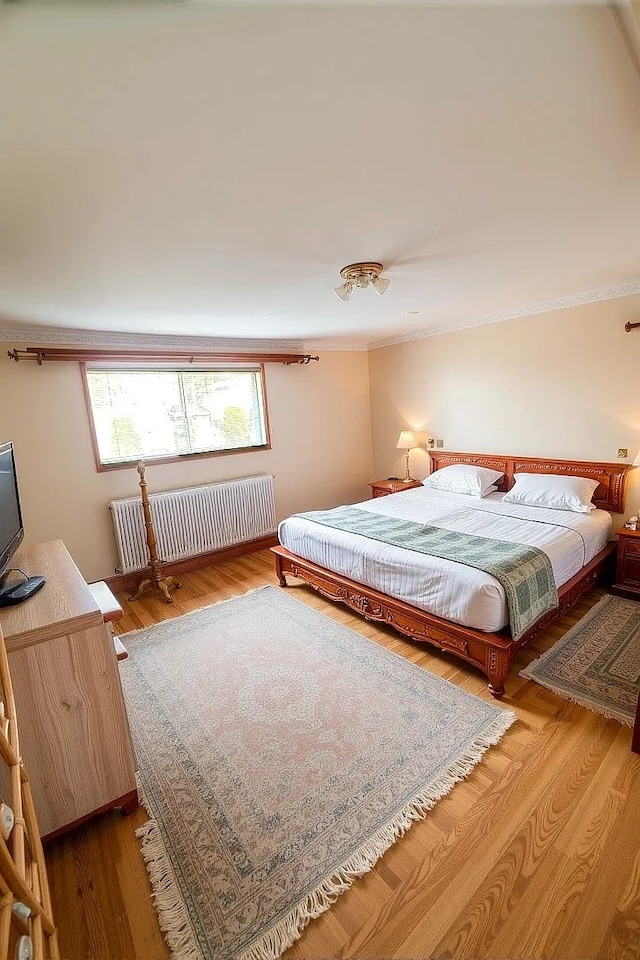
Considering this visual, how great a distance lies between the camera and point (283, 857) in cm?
143

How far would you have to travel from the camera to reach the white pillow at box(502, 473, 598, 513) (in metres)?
3.30

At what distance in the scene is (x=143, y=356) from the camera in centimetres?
369

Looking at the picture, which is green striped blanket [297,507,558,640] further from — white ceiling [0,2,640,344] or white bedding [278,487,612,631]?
white ceiling [0,2,640,344]

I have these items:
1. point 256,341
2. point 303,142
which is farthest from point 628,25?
point 256,341

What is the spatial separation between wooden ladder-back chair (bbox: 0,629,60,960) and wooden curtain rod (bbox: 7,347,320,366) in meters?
3.07

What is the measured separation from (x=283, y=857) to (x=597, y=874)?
1063 mm

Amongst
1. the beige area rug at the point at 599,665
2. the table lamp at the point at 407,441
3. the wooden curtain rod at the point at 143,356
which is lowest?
the beige area rug at the point at 599,665

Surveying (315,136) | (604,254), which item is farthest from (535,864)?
(604,254)

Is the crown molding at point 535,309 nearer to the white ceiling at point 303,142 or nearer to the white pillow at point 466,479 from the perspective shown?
the white ceiling at point 303,142

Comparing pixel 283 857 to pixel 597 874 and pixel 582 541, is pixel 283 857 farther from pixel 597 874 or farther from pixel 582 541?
pixel 582 541

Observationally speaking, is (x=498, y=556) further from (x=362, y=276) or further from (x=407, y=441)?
(x=407, y=441)

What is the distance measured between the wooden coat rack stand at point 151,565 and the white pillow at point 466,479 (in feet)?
9.48

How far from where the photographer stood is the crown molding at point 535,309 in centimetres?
315

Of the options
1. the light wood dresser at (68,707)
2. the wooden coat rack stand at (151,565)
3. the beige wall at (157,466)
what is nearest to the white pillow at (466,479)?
the beige wall at (157,466)
